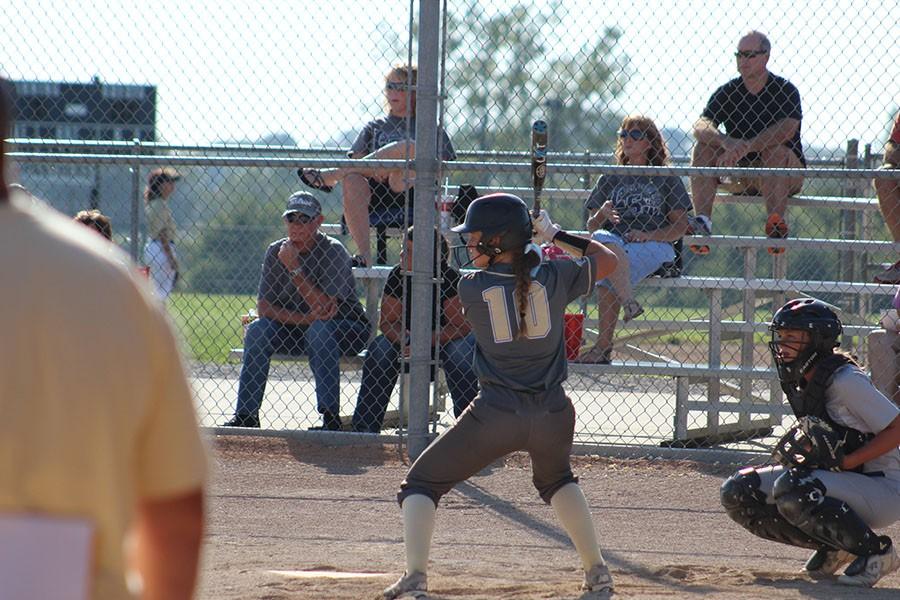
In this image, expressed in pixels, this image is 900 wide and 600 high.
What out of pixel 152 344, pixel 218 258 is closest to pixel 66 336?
pixel 152 344

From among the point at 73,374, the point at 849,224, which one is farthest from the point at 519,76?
the point at 73,374

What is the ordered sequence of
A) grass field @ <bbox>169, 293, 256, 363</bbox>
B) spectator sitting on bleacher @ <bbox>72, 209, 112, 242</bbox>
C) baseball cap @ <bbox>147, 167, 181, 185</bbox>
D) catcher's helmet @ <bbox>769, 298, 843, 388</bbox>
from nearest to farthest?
1. catcher's helmet @ <bbox>769, 298, 843, 388</bbox>
2. spectator sitting on bleacher @ <bbox>72, 209, 112, 242</bbox>
3. baseball cap @ <bbox>147, 167, 181, 185</bbox>
4. grass field @ <bbox>169, 293, 256, 363</bbox>

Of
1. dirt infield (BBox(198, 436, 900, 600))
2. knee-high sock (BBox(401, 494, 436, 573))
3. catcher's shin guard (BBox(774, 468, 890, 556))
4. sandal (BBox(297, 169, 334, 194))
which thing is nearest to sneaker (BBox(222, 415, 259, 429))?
dirt infield (BBox(198, 436, 900, 600))

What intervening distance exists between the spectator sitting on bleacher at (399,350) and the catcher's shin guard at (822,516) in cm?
305

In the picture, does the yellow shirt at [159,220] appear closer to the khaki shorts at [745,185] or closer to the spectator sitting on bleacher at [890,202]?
the khaki shorts at [745,185]

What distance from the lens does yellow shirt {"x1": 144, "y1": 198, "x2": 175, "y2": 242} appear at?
9539mm

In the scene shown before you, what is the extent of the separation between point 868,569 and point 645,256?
11.9 ft

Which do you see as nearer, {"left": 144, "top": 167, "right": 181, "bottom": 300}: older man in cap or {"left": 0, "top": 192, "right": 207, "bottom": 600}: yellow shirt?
{"left": 0, "top": 192, "right": 207, "bottom": 600}: yellow shirt

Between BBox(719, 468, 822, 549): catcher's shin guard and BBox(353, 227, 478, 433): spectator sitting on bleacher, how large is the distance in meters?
2.74

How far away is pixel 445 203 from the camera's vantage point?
26.2ft

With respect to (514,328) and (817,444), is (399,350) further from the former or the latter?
(817,444)

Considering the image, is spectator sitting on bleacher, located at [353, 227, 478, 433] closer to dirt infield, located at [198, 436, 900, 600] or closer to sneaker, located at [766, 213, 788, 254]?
dirt infield, located at [198, 436, 900, 600]

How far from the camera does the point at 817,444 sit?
5.09 m

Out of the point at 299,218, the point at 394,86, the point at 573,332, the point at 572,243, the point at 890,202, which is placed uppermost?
the point at 394,86
